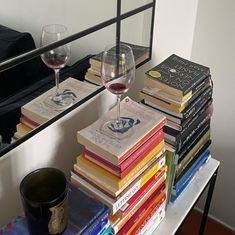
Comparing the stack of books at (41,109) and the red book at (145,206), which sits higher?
the stack of books at (41,109)

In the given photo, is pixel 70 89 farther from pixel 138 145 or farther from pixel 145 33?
pixel 145 33

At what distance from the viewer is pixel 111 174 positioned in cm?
97

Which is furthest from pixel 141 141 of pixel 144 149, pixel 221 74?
pixel 221 74

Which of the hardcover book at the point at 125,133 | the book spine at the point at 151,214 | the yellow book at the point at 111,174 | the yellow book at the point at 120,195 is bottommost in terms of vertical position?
the book spine at the point at 151,214

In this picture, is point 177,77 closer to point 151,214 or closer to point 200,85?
point 200,85

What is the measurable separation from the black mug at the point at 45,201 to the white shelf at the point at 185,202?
441 mm

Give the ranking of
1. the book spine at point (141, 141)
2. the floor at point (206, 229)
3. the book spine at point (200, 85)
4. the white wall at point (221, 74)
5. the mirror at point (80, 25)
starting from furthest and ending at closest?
the floor at point (206, 229)
the white wall at point (221, 74)
the book spine at point (200, 85)
the mirror at point (80, 25)
the book spine at point (141, 141)

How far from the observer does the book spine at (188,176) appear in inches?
49.8

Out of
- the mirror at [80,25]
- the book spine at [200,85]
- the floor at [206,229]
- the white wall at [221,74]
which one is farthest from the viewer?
the floor at [206,229]

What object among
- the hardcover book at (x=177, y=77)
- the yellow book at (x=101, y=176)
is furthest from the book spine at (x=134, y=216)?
the hardcover book at (x=177, y=77)

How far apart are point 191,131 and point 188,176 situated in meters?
0.18

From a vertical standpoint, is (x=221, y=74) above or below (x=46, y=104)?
below

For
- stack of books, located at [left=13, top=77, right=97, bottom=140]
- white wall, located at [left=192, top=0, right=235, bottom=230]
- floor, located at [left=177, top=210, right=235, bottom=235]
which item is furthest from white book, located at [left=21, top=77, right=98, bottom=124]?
floor, located at [left=177, top=210, right=235, bottom=235]

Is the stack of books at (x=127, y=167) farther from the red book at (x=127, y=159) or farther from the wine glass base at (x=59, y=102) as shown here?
the wine glass base at (x=59, y=102)
